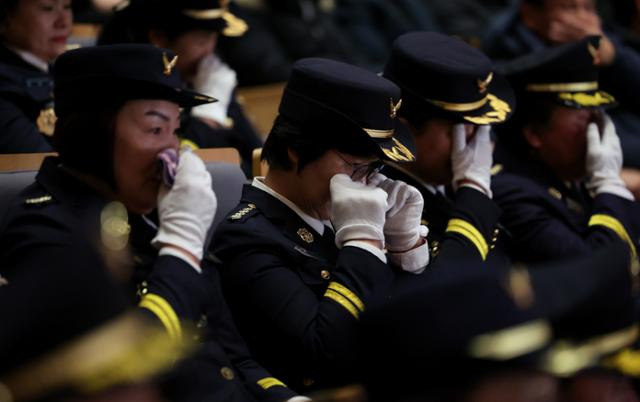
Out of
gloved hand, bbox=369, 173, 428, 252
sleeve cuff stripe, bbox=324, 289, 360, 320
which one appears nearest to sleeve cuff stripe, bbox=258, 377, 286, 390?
sleeve cuff stripe, bbox=324, 289, 360, 320

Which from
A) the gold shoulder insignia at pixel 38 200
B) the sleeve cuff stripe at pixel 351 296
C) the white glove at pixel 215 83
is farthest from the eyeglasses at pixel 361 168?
the white glove at pixel 215 83

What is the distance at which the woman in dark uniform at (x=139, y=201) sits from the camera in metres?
1.88

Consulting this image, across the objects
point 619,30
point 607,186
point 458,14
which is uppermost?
point 607,186

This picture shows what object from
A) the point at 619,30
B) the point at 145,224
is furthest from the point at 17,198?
the point at 619,30

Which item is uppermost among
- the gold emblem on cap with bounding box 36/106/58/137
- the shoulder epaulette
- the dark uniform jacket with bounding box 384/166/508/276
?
the shoulder epaulette

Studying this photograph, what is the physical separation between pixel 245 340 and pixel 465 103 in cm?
82

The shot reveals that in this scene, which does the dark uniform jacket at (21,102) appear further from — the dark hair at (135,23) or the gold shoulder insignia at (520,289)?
the gold shoulder insignia at (520,289)

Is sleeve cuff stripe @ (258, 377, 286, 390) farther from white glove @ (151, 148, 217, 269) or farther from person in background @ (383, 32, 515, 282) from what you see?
person in background @ (383, 32, 515, 282)

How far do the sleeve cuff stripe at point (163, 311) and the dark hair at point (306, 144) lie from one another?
0.44m

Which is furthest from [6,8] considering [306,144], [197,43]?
[306,144]

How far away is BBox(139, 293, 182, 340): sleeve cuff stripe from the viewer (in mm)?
1839

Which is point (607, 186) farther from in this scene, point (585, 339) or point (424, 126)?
point (585, 339)

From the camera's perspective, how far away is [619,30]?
4.20 m

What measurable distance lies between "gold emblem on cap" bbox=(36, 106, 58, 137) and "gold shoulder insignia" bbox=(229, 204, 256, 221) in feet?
3.06
